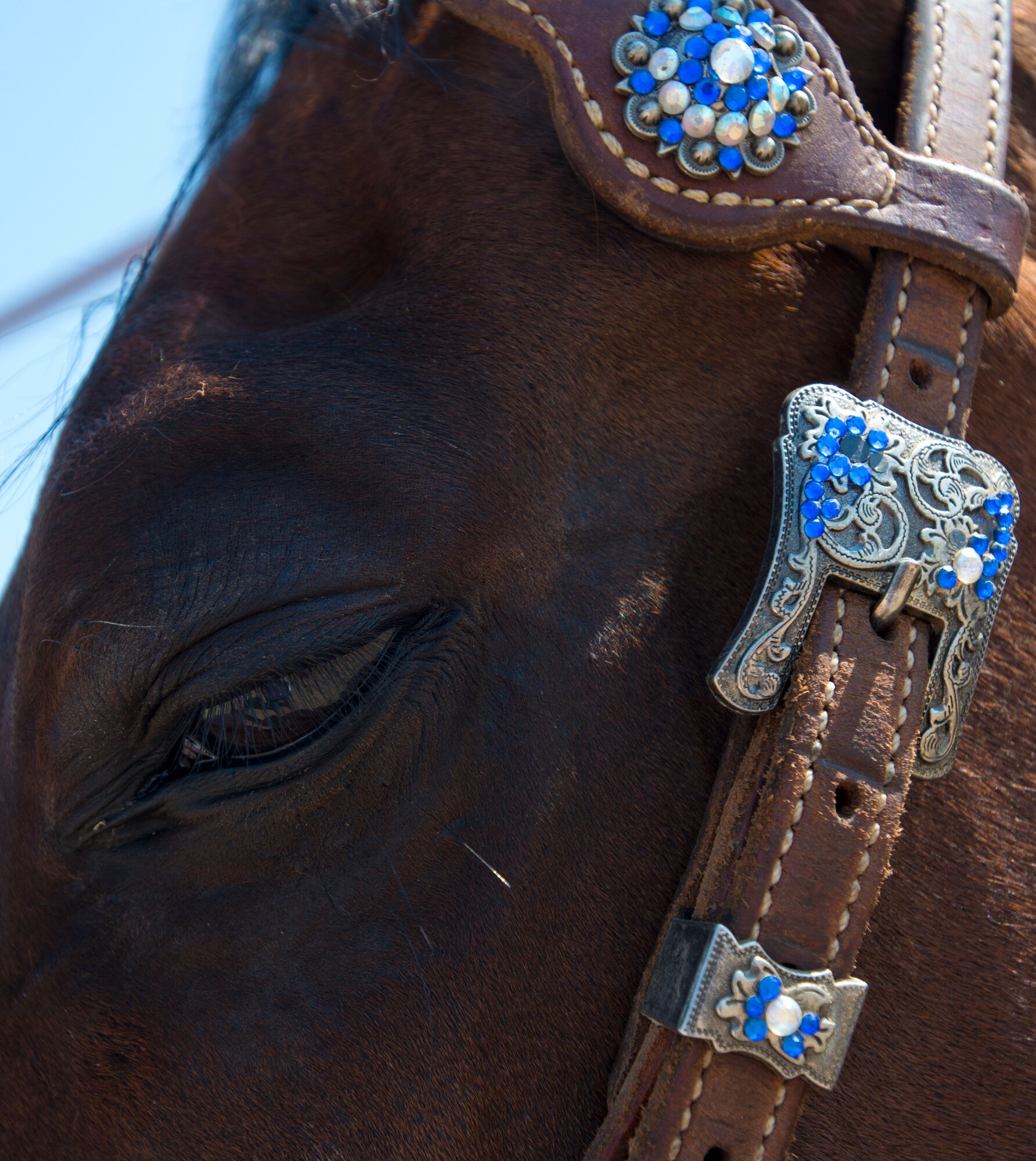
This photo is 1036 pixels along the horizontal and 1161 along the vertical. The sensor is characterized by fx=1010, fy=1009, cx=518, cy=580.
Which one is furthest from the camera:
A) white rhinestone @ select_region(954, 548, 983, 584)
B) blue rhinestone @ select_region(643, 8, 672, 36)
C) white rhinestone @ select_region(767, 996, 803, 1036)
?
blue rhinestone @ select_region(643, 8, 672, 36)

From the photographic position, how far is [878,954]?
107 centimetres

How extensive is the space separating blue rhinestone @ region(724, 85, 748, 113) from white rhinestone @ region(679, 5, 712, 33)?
89 mm

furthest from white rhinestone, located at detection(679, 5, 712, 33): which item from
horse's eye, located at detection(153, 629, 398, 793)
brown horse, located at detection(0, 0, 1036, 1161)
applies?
horse's eye, located at detection(153, 629, 398, 793)

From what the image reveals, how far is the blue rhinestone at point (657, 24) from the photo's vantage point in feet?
3.84

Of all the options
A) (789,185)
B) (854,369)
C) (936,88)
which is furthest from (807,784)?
(936,88)

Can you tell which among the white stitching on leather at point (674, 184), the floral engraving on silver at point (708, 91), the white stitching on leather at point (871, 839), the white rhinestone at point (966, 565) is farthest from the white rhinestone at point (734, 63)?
the white stitching on leather at point (871, 839)

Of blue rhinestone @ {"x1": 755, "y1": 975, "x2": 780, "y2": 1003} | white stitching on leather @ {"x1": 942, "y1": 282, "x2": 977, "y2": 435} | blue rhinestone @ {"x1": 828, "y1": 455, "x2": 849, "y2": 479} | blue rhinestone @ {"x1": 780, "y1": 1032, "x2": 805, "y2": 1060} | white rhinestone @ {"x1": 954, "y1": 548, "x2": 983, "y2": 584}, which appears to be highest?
white stitching on leather @ {"x1": 942, "y1": 282, "x2": 977, "y2": 435}

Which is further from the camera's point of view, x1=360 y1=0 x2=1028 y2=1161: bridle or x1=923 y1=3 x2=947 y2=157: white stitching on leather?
x1=923 y1=3 x2=947 y2=157: white stitching on leather

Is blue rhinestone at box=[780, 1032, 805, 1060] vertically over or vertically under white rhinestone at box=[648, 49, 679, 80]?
under

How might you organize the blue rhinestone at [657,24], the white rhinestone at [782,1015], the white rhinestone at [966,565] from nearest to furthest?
the white rhinestone at [782,1015], the white rhinestone at [966,565], the blue rhinestone at [657,24]

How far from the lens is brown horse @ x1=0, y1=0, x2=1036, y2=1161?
1.07 m

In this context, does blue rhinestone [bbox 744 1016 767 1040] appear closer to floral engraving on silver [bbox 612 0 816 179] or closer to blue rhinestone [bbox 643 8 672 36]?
floral engraving on silver [bbox 612 0 816 179]

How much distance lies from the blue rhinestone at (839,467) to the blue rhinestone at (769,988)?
508 mm

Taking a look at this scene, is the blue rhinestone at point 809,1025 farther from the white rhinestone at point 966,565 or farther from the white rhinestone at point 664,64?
the white rhinestone at point 664,64
